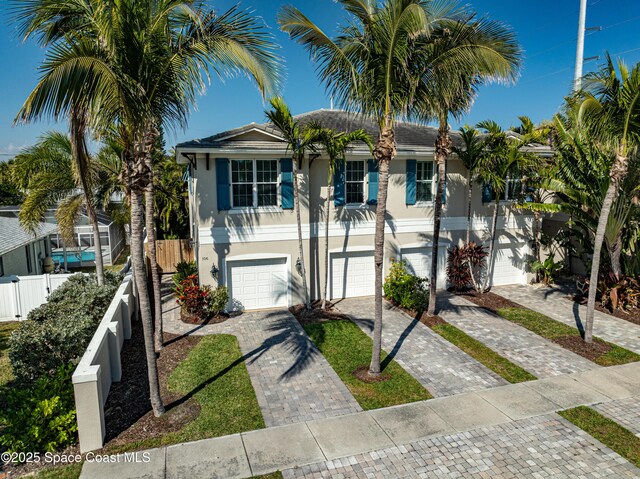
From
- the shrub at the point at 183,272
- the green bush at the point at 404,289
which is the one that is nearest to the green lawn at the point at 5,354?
the shrub at the point at 183,272

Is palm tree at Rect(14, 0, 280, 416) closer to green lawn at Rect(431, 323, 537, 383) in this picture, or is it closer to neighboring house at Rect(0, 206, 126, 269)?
green lawn at Rect(431, 323, 537, 383)

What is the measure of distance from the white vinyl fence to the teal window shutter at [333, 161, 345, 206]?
975cm

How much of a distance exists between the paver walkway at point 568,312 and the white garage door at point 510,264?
1.37 ft

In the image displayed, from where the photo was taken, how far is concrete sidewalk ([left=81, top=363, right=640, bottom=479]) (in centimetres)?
639

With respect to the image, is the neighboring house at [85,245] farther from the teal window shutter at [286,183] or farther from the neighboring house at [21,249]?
the teal window shutter at [286,183]

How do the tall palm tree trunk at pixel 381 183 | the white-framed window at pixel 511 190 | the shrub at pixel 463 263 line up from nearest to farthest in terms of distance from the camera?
the tall palm tree trunk at pixel 381 183 < the shrub at pixel 463 263 < the white-framed window at pixel 511 190

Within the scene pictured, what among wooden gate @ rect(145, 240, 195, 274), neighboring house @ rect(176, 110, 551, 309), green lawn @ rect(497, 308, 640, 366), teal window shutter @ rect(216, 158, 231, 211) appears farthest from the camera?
wooden gate @ rect(145, 240, 195, 274)

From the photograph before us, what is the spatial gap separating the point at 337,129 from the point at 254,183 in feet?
14.7

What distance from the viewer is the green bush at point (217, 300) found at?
516 inches

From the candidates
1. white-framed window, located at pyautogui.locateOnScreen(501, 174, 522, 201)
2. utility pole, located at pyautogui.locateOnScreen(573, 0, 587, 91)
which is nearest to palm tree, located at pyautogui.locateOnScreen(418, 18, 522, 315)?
white-framed window, located at pyautogui.locateOnScreen(501, 174, 522, 201)

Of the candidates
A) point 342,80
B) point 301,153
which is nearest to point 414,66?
point 342,80

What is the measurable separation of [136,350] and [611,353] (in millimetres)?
12260

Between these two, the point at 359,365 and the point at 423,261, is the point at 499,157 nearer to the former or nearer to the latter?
the point at 423,261

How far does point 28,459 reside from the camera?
21.3 feet
